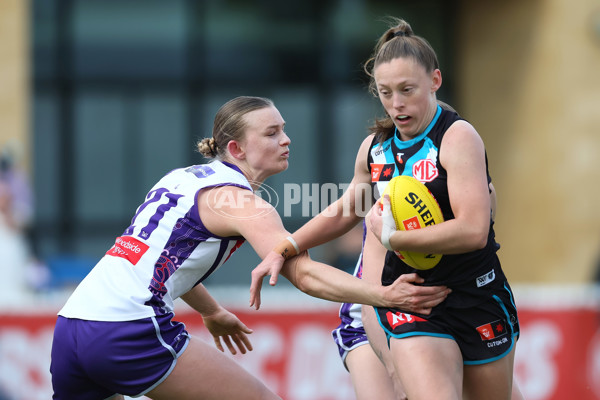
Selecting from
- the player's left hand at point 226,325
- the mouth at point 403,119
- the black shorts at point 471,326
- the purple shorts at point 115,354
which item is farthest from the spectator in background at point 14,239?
the mouth at point 403,119

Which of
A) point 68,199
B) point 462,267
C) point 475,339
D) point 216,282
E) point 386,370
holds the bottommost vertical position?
point 216,282

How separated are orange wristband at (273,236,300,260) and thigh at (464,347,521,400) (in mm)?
883

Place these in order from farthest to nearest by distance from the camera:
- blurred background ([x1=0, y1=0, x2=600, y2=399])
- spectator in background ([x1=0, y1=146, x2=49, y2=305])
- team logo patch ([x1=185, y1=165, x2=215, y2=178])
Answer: blurred background ([x1=0, y1=0, x2=600, y2=399])
spectator in background ([x1=0, y1=146, x2=49, y2=305])
team logo patch ([x1=185, y1=165, x2=215, y2=178])

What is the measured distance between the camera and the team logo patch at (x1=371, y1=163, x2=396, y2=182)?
379cm

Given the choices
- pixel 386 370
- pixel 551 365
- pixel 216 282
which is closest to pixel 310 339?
pixel 551 365

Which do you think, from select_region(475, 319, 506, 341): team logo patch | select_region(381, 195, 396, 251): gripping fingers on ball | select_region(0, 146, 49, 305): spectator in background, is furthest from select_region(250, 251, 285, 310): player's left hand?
select_region(0, 146, 49, 305): spectator in background

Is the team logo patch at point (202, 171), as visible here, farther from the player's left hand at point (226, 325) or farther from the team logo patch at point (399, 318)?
the team logo patch at point (399, 318)

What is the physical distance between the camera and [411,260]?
3684 mm

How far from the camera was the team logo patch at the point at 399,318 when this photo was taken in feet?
12.2

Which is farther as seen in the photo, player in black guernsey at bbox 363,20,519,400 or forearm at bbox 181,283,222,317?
A: forearm at bbox 181,283,222,317

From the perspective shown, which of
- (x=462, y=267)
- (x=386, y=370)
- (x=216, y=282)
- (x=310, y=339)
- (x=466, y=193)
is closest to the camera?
(x=466, y=193)

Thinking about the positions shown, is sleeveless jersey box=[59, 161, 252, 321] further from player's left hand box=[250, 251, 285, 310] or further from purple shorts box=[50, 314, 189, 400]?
player's left hand box=[250, 251, 285, 310]

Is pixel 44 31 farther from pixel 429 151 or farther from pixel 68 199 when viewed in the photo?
pixel 429 151

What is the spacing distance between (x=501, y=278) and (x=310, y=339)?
4157 mm
